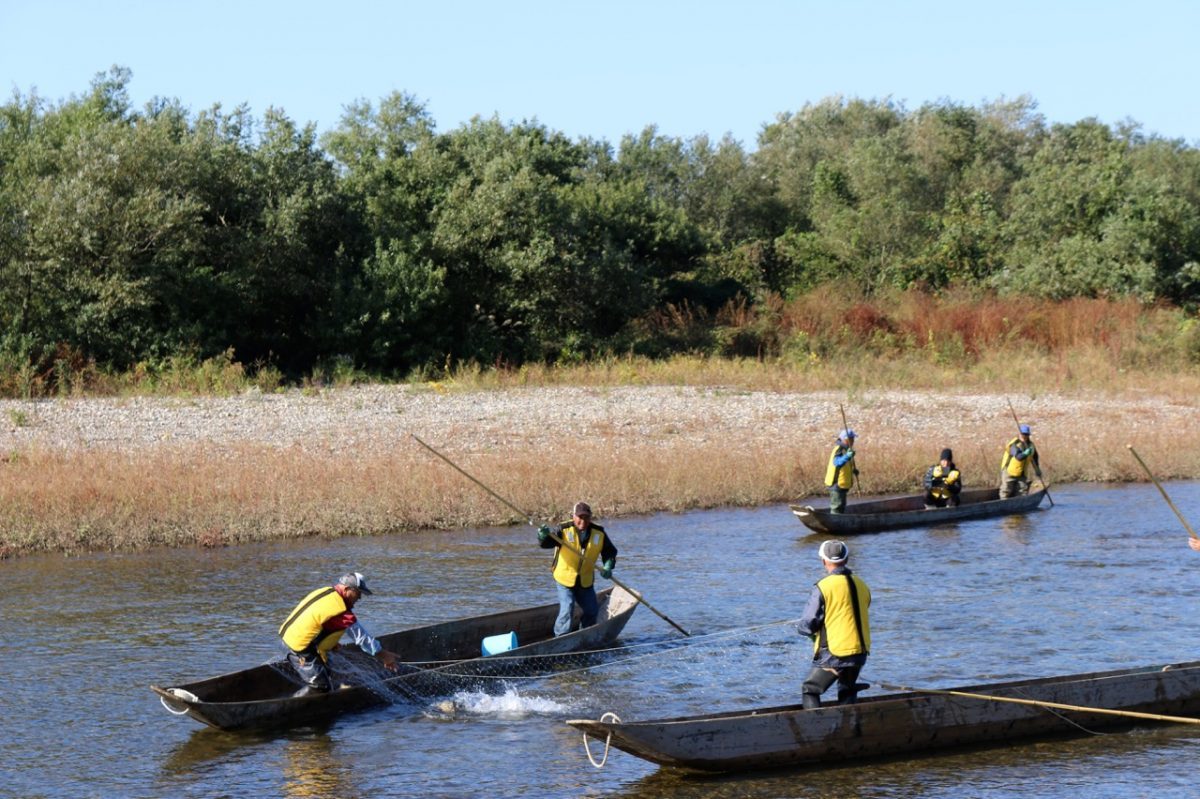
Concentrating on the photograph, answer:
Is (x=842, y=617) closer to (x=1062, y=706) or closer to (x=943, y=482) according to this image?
(x=1062, y=706)

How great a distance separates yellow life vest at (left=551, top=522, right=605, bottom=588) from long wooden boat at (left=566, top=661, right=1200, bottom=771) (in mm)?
3552

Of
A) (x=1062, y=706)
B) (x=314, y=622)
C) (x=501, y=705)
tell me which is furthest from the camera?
(x=501, y=705)

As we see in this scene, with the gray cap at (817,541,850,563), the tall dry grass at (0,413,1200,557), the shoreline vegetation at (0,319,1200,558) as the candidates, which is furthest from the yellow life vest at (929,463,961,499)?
the gray cap at (817,541,850,563)

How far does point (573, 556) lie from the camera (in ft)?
48.6

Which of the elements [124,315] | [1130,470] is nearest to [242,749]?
[1130,470]

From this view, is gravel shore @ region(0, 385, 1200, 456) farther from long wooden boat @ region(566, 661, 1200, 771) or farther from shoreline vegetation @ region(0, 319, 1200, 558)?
long wooden boat @ region(566, 661, 1200, 771)

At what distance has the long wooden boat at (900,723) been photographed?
35.4 feet

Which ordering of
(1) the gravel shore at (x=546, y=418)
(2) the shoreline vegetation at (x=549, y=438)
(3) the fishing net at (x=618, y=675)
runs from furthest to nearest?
1. (1) the gravel shore at (x=546, y=418)
2. (2) the shoreline vegetation at (x=549, y=438)
3. (3) the fishing net at (x=618, y=675)

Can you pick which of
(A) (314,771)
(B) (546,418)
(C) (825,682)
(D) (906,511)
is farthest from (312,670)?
(B) (546,418)

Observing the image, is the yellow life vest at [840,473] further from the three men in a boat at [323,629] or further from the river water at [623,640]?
the three men in a boat at [323,629]

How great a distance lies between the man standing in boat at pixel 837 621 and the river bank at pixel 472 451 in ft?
40.1

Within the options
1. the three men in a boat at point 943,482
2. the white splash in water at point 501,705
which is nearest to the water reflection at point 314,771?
the white splash in water at point 501,705

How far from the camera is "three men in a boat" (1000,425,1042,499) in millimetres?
25281

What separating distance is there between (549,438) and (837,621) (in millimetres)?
18354
